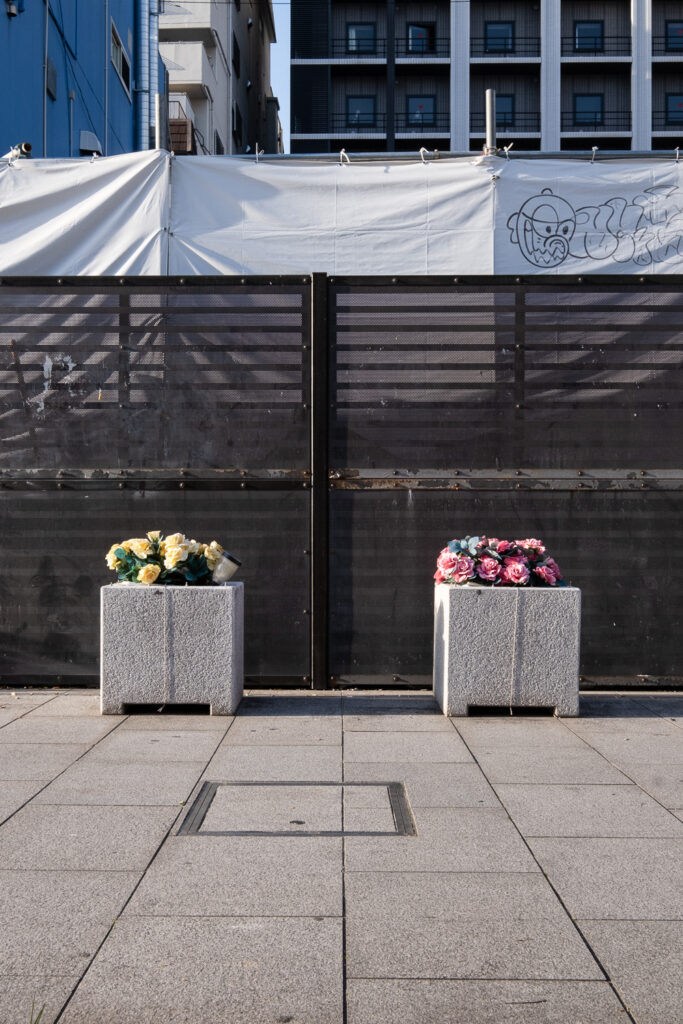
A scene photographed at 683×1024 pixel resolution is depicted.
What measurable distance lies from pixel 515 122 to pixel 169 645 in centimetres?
5852

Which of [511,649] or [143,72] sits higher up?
[143,72]

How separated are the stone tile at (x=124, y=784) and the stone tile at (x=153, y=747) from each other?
0.13m

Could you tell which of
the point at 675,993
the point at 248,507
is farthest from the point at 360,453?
the point at 675,993

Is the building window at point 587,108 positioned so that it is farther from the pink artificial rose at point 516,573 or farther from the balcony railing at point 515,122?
the pink artificial rose at point 516,573

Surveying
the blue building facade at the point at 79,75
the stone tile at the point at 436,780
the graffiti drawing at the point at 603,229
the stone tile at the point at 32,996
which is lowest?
the stone tile at the point at 436,780

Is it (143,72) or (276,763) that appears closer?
(276,763)

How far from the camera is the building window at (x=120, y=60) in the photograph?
25516 mm

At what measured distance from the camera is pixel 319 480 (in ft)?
28.7

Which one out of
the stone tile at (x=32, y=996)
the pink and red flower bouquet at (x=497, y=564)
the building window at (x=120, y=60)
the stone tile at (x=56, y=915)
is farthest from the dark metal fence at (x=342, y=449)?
the building window at (x=120, y=60)

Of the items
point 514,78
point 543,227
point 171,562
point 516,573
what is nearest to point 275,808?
point 171,562

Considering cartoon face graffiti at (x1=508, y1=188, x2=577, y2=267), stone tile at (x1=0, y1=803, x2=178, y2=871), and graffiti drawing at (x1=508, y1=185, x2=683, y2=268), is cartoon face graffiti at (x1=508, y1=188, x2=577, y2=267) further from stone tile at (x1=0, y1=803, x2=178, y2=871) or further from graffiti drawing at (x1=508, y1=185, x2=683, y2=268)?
stone tile at (x1=0, y1=803, x2=178, y2=871)

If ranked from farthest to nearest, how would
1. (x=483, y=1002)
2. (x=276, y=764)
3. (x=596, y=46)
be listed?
1. (x=596, y=46)
2. (x=276, y=764)
3. (x=483, y=1002)

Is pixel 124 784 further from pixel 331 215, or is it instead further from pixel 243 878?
pixel 331 215

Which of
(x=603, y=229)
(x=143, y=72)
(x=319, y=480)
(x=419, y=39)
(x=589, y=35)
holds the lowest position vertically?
(x=319, y=480)
